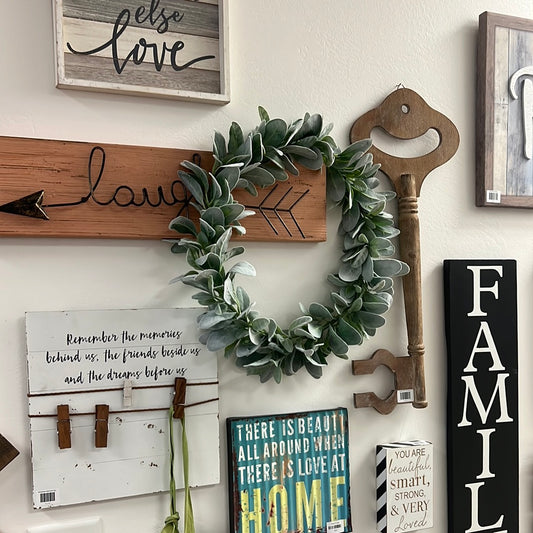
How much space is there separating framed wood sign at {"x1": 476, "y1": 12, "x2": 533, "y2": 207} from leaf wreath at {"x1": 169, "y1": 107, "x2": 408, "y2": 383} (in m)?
0.24

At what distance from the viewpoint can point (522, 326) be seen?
46.4 inches

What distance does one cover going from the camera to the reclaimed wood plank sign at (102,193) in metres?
0.81

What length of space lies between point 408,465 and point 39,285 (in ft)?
2.16

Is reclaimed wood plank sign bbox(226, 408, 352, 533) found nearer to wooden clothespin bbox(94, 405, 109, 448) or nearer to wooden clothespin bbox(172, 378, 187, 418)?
wooden clothespin bbox(172, 378, 187, 418)

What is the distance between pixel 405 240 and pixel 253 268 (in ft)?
1.00

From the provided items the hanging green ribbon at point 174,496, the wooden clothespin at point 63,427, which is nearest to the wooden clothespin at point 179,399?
the hanging green ribbon at point 174,496

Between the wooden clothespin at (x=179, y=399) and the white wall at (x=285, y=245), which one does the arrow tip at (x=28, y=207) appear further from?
the wooden clothespin at (x=179, y=399)

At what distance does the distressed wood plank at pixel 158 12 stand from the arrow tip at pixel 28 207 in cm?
25

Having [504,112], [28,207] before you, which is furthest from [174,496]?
[504,112]

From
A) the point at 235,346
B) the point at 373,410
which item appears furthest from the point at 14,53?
the point at 373,410

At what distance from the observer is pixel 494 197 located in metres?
1.11

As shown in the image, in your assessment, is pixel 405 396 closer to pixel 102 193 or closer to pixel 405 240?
pixel 405 240

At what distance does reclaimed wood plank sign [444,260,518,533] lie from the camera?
1.09m

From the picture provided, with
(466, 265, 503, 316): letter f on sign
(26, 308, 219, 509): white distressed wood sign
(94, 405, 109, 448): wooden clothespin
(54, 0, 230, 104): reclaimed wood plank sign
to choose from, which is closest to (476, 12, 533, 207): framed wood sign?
(466, 265, 503, 316): letter f on sign
